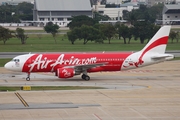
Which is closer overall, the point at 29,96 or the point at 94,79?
the point at 29,96

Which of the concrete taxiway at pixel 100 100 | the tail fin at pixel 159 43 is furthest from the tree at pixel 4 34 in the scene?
the tail fin at pixel 159 43

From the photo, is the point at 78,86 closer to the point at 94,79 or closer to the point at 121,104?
the point at 94,79

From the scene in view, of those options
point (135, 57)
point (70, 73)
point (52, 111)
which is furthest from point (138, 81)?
point (52, 111)

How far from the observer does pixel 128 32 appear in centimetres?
13525

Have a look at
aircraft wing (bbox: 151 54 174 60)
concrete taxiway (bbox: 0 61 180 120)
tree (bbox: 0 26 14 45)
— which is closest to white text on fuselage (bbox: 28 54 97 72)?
concrete taxiway (bbox: 0 61 180 120)

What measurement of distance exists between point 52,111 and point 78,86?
1477cm

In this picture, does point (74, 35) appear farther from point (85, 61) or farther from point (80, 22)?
point (85, 61)

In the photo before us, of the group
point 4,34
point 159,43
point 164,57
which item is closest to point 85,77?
point 164,57

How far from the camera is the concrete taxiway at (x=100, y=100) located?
35844mm

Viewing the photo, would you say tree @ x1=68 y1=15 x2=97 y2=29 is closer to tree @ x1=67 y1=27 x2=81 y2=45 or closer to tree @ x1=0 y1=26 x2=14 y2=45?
tree @ x1=67 y1=27 x2=81 y2=45

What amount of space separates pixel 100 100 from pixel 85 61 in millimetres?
16459

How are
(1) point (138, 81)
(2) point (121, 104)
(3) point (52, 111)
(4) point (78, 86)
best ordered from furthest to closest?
(1) point (138, 81) < (4) point (78, 86) < (2) point (121, 104) < (3) point (52, 111)

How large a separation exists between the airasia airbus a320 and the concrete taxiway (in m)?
Answer: 1.26

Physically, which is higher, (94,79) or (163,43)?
(163,43)
